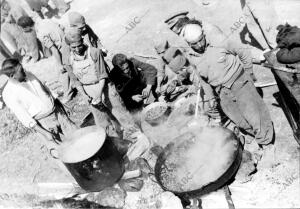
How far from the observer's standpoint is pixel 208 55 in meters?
5.38

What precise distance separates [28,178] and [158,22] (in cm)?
636

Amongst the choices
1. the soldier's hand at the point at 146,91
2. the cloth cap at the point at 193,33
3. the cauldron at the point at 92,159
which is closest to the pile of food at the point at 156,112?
the soldier's hand at the point at 146,91

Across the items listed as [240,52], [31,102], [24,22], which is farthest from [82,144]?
[24,22]

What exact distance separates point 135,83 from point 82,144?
6.57 feet

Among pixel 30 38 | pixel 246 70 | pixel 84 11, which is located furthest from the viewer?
pixel 84 11

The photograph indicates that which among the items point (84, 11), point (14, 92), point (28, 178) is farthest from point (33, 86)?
point (84, 11)

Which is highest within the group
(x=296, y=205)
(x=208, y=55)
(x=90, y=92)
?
(x=208, y=55)

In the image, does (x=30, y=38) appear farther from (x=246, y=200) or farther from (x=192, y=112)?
(x=246, y=200)

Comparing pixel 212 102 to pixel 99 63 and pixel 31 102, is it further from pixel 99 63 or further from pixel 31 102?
pixel 31 102

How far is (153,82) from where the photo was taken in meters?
7.64

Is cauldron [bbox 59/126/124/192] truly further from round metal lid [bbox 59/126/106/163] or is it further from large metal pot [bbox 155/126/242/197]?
large metal pot [bbox 155/126/242/197]

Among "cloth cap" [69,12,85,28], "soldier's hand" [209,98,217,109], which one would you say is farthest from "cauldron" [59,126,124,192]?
"cloth cap" [69,12,85,28]

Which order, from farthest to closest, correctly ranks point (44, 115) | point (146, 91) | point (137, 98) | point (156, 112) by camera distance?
point (137, 98), point (146, 91), point (156, 112), point (44, 115)

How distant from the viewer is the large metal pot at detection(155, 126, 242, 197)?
520cm
